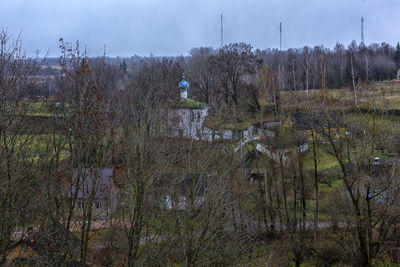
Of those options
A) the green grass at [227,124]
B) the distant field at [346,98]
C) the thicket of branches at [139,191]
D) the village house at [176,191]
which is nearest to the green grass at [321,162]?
Answer: the distant field at [346,98]

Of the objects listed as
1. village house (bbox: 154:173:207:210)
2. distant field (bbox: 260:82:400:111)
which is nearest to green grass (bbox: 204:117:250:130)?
distant field (bbox: 260:82:400:111)

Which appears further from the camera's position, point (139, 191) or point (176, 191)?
point (176, 191)

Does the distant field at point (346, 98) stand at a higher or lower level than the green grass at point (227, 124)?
higher

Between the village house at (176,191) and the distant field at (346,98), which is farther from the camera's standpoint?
the distant field at (346,98)

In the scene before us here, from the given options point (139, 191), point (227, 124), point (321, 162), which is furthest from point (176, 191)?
point (321, 162)

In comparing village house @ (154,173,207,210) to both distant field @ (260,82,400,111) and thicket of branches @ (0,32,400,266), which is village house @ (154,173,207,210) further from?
distant field @ (260,82,400,111)

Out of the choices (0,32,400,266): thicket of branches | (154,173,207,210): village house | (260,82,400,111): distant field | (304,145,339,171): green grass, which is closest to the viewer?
(0,32,400,266): thicket of branches

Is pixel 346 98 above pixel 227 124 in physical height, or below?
above

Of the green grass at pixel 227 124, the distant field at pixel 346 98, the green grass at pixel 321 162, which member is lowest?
the green grass at pixel 321 162

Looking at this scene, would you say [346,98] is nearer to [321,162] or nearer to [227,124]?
[321,162]

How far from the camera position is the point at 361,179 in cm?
1216

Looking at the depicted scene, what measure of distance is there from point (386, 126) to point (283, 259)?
6.96 meters

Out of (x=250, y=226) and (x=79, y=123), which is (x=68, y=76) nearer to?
(x=79, y=123)

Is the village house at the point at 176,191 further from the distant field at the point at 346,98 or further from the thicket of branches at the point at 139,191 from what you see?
the distant field at the point at 346,98
